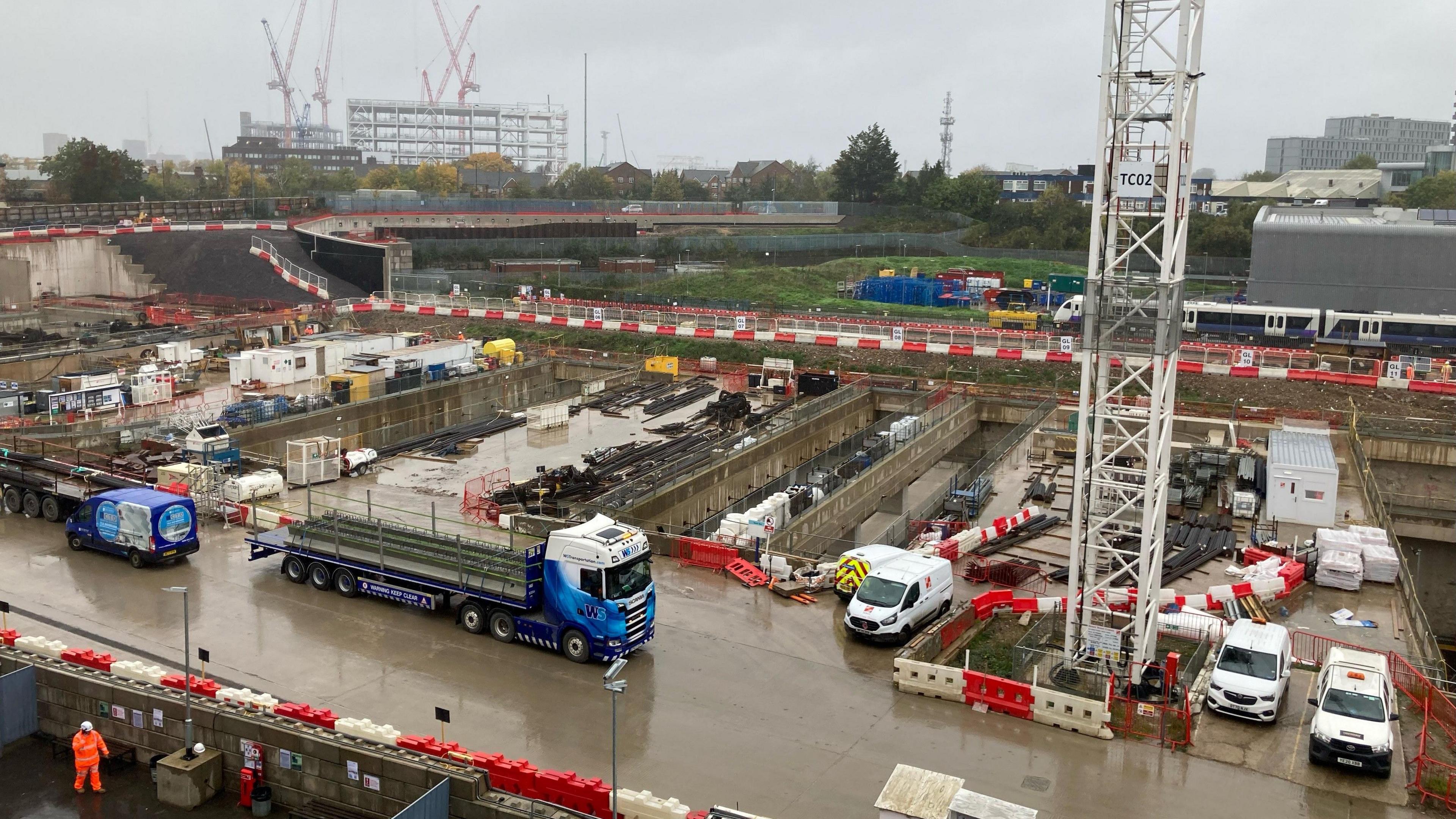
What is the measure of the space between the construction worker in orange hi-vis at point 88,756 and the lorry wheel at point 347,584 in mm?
5651

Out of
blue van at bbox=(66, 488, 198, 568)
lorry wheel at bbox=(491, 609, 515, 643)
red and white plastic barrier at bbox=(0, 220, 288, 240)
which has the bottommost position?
lorry wheel at bbox=(491, 609, 515, 643)

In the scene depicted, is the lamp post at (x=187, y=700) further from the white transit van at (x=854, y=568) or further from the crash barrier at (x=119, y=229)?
the crash barrier at (x=119, y=229)

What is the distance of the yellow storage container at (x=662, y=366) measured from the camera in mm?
44094

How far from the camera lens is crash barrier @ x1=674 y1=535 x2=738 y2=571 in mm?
21000

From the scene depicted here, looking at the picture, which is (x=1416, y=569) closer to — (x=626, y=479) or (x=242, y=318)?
(x=626, y=479)

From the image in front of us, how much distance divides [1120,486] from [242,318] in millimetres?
40901

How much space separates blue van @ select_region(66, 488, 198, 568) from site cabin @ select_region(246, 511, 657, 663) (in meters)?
1.36

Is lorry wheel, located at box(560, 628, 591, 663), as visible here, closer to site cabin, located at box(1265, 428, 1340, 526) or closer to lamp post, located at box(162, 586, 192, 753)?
lamp post, located at box(162, 586, 192, 753)

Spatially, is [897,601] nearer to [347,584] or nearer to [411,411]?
[347,584]

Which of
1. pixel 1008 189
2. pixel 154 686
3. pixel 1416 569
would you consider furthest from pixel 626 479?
pixel 1008 189

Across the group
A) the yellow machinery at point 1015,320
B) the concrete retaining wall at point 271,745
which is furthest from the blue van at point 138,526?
the yellow machinery at point 1015,320

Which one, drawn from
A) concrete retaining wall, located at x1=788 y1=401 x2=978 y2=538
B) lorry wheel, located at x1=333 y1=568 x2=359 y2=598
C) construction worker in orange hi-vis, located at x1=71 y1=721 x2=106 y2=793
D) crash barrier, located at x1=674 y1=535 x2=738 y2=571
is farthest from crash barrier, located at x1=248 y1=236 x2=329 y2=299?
construction worker in orange hi-vis, located at x1=71 y1=721 x2=106 y2=793

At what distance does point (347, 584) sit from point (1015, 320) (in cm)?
4059

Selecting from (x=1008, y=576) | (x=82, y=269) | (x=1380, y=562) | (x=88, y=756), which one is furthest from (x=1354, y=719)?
(x=82, y=269)
